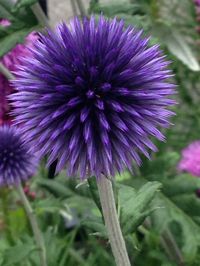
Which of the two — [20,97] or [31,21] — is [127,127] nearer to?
[20,97]

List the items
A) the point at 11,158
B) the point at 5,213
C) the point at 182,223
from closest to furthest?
the point at 182,223, the point at 11,158, the point at 5,213

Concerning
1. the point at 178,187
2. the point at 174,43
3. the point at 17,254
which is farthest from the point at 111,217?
the point at 174,43

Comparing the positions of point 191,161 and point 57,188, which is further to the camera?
point 191,161

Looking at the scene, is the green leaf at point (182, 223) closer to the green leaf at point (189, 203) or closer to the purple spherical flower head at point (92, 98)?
the green leaf at point (189, 203)

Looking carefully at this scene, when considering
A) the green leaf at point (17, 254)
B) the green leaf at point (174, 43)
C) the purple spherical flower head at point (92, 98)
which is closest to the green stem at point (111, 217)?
the purple spherical flower head at point (92, 98)

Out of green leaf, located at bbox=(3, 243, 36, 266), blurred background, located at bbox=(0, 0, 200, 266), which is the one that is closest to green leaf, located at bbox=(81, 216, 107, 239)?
blurred background, located at bbox=(0, 0, 200, 266)

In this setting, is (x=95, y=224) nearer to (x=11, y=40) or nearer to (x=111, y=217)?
(x=111, y=217)

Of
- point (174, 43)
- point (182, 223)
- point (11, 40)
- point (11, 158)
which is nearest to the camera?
point (11, 40)

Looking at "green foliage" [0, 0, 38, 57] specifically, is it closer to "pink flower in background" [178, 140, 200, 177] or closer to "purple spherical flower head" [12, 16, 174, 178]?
"purple spherical flower head" [12, 16, 174, 178]

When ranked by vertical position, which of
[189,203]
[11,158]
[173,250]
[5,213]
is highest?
[11,158]
